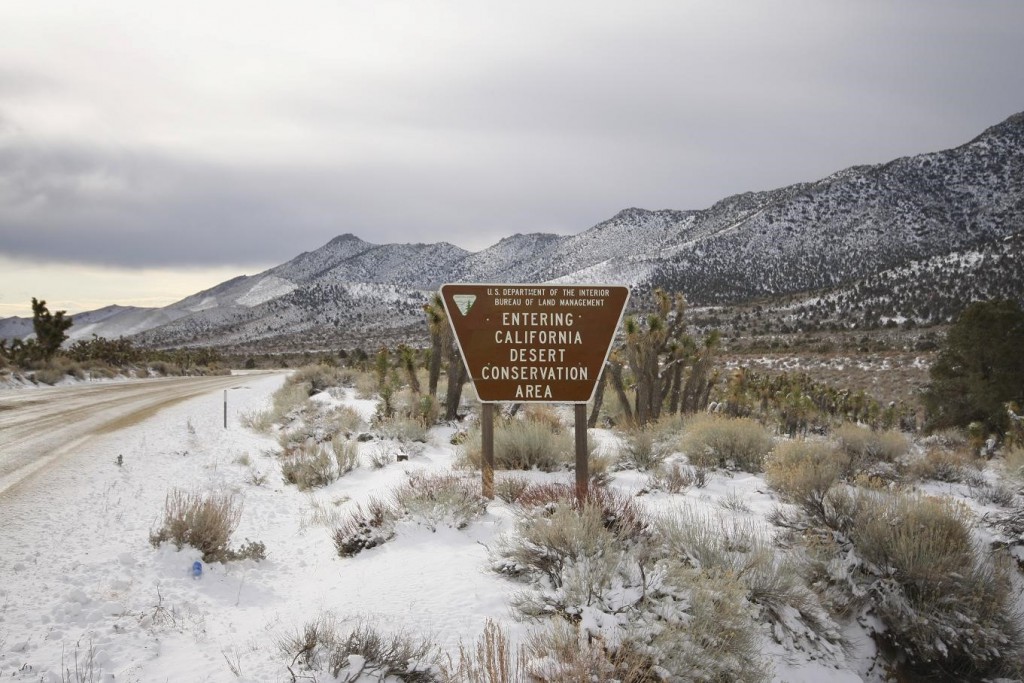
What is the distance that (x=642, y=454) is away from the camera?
32.2 feet

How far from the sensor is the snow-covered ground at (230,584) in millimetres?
4398

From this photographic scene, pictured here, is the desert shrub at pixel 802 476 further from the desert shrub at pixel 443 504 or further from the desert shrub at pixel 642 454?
the desert shrub at pixel 443 504

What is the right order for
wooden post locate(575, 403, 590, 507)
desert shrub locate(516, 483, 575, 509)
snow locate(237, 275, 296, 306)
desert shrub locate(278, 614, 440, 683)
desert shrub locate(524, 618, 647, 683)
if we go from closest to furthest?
1. desert shrub locate(524, 618, 647, 683)
2. desert shrub locate(278, 614, 440, 683)
3. desert shrub locate(516, 483, 575, 509)
4. wooden post locate(575, 403, 590, 507)
5. snow locate(237, 275, 296, 306)

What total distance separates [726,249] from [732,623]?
111615 mm

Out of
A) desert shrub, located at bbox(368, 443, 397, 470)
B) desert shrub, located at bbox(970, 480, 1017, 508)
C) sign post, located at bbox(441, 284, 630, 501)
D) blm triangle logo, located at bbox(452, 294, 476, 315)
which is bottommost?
desert shrub, located at bbox(970, 480, 1017, 508)

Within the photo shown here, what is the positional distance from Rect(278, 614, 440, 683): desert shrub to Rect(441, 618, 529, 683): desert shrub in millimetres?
179

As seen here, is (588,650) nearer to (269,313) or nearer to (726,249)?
(726,249)

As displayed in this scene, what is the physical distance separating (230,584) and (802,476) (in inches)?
232

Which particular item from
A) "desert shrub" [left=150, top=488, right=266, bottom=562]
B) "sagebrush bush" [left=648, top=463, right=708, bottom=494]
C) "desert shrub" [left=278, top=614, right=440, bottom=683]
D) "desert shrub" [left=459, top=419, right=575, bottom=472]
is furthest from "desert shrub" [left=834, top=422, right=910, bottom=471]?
"desert shrub" [left=150, top=488, right=266, bottom=562]

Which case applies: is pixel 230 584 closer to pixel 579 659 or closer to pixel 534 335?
pixel 579 659

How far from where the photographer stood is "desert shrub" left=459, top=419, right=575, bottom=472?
9148mm

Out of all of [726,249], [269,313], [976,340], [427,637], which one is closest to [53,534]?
[427,637]

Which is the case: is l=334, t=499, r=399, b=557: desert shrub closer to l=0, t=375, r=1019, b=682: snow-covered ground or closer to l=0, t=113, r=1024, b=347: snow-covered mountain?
l=0, t=375, r=1019, b=682: snow-covered ground

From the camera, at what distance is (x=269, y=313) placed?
13962 centimetres
